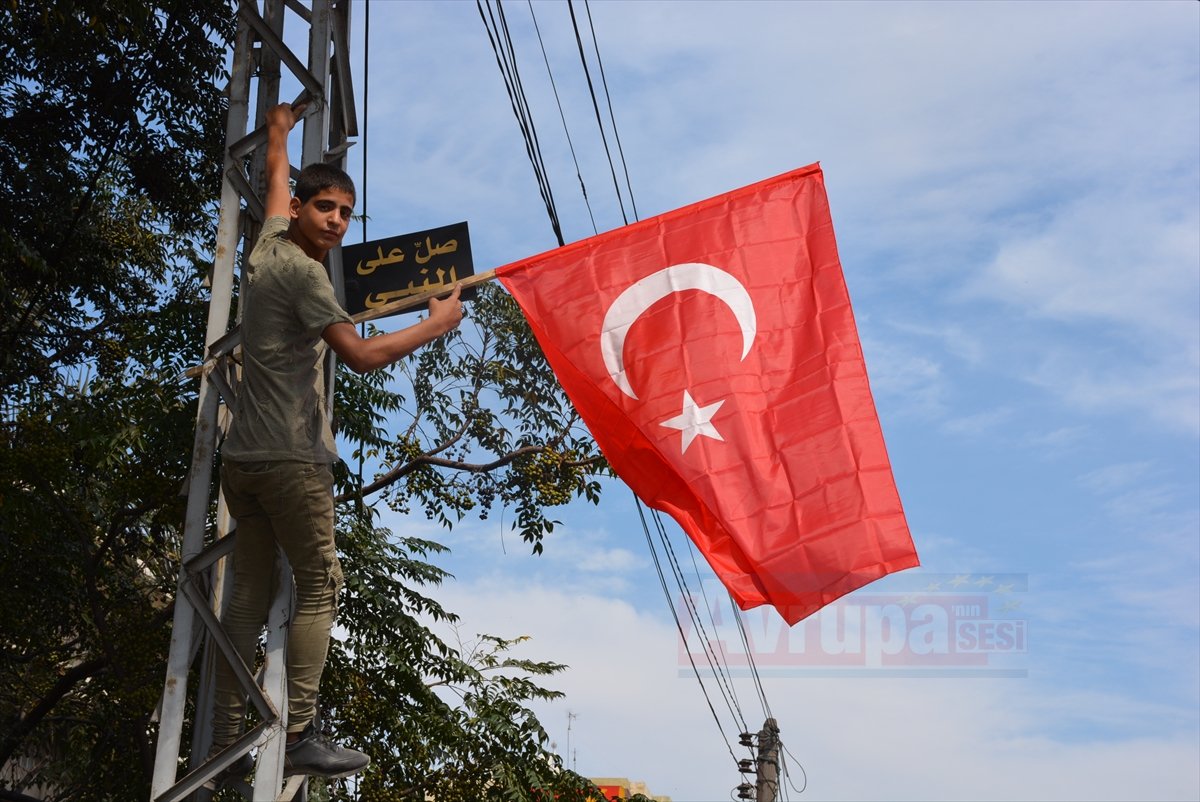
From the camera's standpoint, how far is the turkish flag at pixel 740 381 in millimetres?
5332

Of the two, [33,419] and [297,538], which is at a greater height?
[33,419]

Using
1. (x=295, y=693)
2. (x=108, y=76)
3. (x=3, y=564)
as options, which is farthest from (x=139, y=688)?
(x=108, y=76)

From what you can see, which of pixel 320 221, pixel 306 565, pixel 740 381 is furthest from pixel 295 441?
pixel 740 381

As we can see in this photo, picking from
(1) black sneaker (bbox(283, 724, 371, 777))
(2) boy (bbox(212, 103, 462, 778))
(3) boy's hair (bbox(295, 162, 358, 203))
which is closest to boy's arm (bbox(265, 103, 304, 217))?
(2) boy (bbox(212, 103, 462, 778))

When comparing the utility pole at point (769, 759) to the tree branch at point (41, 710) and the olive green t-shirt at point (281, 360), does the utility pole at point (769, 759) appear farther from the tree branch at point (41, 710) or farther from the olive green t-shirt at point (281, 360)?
the olive green t-shirt at point (281, 360)

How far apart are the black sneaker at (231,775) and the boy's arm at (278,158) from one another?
2.00m

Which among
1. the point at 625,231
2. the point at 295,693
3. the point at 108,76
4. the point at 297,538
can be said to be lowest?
the point at 295,693

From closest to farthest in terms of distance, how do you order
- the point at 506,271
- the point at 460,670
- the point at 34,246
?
the point at 506,271 < the point at 460,670 < the point at 34,246

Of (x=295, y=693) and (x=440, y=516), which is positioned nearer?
(x=295, y=693)

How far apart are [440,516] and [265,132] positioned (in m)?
7.05

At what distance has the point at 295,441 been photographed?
14.3 feet

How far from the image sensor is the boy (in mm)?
4312

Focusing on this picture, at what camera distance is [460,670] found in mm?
10336

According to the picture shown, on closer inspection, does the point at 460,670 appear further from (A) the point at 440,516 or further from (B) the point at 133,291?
(B) the point at 133,291
